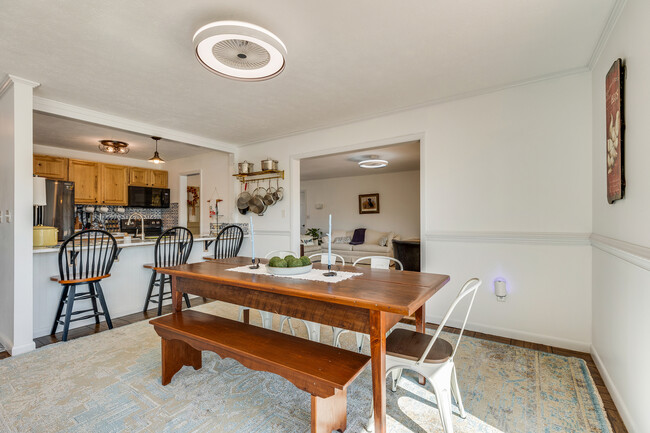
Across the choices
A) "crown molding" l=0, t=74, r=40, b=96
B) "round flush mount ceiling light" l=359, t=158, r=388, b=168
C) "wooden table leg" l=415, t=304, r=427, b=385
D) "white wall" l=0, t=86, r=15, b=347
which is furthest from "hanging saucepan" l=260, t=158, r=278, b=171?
"wooden table leg" l=415, t=304, r=427, b=385

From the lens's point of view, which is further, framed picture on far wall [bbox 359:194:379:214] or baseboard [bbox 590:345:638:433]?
framed picture on far wall [bbox 359:194:379:214]

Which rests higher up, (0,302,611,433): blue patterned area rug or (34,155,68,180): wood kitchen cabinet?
(34,155,68,180): wood kitchen cabinet

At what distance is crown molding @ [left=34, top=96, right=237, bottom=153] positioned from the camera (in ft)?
10.2

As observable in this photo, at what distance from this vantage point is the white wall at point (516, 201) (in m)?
2.60

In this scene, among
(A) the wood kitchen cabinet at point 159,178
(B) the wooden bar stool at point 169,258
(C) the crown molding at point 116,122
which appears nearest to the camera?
(C) the crown molding at point 116,122

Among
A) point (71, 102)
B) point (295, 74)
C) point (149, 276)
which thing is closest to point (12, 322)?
point (149, 276)

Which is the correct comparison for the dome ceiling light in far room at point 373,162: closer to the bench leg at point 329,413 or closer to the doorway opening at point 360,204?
the doorway opening at point 360,204

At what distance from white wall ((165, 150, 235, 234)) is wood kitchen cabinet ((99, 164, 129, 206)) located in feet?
2.66

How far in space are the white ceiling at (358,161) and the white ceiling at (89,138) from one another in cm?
229

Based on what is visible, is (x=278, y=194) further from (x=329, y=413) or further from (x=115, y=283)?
(x=329, y=413)

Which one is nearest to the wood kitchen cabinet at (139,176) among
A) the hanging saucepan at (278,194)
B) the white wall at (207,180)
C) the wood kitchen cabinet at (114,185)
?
the wood kitchen cabinet at (114,185)

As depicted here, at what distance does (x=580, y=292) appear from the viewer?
2.60m

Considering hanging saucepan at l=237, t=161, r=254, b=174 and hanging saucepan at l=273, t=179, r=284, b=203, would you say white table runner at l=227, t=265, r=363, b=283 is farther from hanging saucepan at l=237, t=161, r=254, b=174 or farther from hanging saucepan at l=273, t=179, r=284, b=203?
hanging saucepan at l=237, t=161, r=254, b=174

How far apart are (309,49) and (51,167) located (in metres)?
5.28
